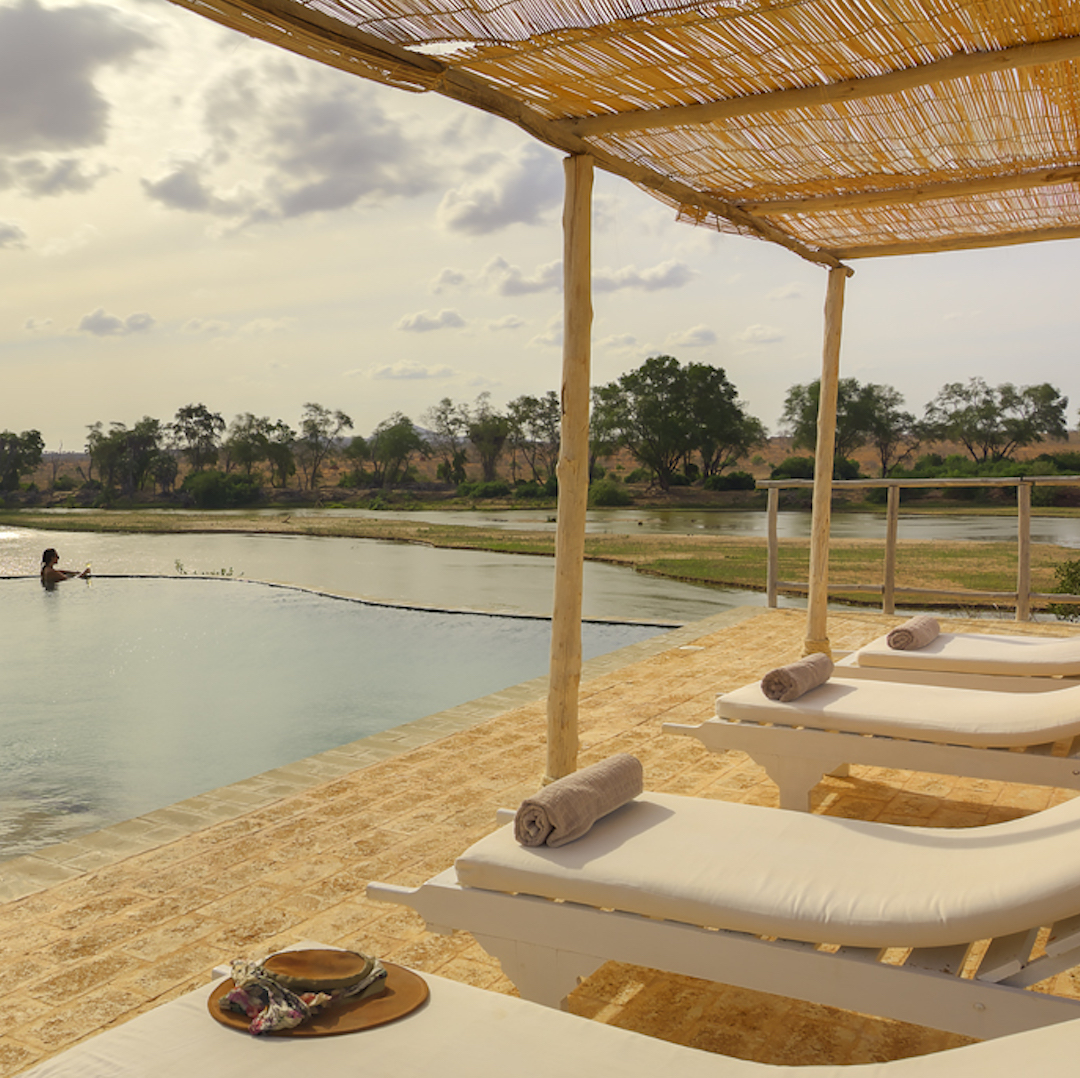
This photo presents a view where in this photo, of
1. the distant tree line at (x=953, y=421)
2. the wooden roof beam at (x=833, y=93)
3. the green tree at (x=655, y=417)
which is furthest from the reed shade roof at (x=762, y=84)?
the green tree at (x=655, y=417)

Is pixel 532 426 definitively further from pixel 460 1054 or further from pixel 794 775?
pixel 460 1054

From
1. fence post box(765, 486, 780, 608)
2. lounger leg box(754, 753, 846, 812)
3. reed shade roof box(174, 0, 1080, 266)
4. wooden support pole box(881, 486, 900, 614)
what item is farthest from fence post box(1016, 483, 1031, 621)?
lounger leg box(754, 753, 846, 812)

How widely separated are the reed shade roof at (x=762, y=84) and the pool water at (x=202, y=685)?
3.23 m

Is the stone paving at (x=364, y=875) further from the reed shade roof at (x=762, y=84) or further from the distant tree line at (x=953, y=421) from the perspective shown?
the distant tree line at (x=953, y=421)

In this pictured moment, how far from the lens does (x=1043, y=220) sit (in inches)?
176

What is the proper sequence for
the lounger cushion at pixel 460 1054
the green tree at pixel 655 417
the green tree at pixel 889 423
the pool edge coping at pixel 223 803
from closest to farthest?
the lounger cushion at pixel 460 1054 → the pool edge coping at pixel 223 803 → the green tree at pixel 889 423 → the green tree at pixel 655 417

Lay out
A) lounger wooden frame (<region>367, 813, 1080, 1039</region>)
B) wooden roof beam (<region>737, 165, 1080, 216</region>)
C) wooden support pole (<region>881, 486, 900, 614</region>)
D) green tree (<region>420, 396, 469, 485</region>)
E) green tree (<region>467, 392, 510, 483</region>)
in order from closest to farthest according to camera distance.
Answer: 1. lounger wooden frame (<region>367, 813, 1080, 1039</region>)
2. wooden roof beam (<region>737, 165, 1080, 216</region>)
3. wooden support pole (<region>881, 486, 900, 614</region>)
4. green tree (<region>467, 392, 510, 483</region>)
5. green tree (<region>420, 396, 469, 485</region>)

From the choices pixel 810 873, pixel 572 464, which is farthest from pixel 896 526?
pixel 810 873

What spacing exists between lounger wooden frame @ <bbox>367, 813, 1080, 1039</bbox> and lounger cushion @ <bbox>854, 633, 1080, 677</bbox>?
2478mm

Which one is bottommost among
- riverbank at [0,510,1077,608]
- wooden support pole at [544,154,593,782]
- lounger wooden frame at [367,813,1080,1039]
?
riverbank at [0,510,1077,608]

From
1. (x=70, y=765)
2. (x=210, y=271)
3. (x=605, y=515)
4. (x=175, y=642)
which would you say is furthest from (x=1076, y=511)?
(x=210, y=271)

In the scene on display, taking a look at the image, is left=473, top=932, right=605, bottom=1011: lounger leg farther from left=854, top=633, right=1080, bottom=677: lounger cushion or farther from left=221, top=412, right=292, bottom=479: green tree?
left=221, top=412, right=292, bottom=479: green tree

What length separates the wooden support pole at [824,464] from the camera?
5285 millimetres

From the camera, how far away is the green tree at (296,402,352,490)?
49.0 m
